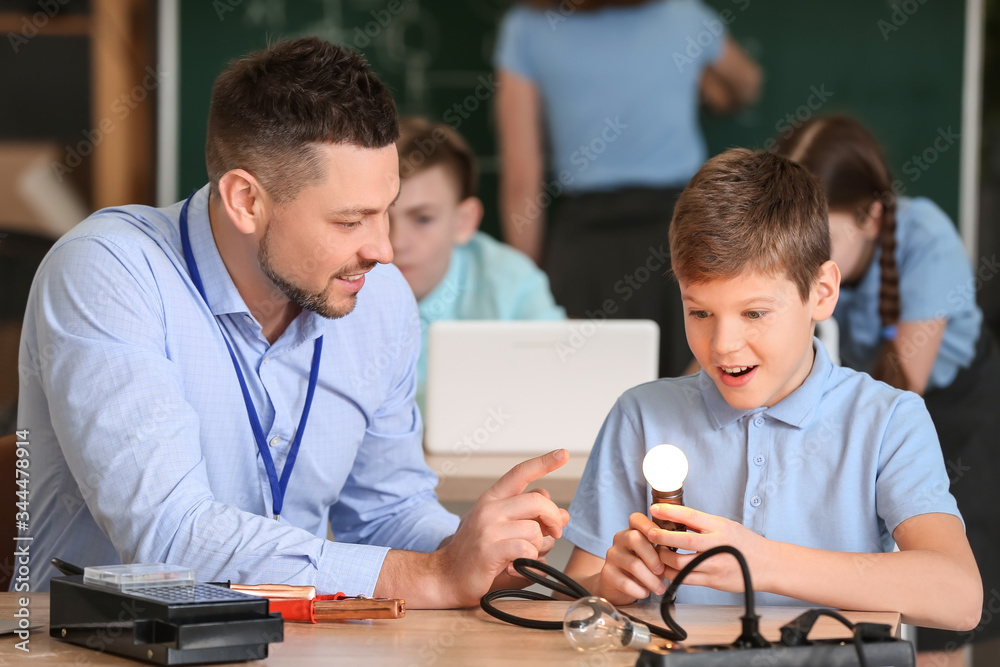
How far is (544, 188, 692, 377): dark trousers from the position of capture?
14.0ft

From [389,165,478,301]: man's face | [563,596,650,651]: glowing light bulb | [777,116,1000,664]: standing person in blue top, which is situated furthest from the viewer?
[389,165,478,301]: man's face

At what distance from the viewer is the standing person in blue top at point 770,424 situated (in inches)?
54.3

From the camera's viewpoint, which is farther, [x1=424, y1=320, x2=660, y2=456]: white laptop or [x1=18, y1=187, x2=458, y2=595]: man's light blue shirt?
[x1=424, y1=320, x2=660, y2=456]: white laptop

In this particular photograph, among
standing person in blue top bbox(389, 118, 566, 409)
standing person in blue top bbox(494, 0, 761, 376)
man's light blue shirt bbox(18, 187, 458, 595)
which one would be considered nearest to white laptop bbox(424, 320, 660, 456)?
man's light blue shirt bbox(18, 187, 458, 595)

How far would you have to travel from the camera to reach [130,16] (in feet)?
15.4

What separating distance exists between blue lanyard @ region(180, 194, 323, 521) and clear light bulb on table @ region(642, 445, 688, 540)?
2.15 feet

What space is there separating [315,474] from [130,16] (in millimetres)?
3697

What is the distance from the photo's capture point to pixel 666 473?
116cm

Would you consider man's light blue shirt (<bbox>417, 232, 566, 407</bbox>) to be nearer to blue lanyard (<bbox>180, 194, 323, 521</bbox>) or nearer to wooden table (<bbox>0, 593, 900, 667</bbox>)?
blue lanyard (<bbox>180, 194, 323, 521</bbox>)

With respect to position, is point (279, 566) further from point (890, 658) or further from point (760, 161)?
point (760, 161)

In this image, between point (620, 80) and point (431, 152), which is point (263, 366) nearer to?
point (431, 152)

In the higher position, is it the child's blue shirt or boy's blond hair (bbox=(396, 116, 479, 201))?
boy's blond hair (bbox=(396, 116, 479, 201))

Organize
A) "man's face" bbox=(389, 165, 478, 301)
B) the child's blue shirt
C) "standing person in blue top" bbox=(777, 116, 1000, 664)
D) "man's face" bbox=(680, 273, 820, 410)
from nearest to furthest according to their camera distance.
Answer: "man's face" bbox=(680, 273, 820, 410)
"standing person in blue top" bbox=(777, 116, 1000, 664)
the child's blue shirt
"man's face" bbox=(389, 165, 478, 301)

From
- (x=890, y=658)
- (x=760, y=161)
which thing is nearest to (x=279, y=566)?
(x=890, y=658)
